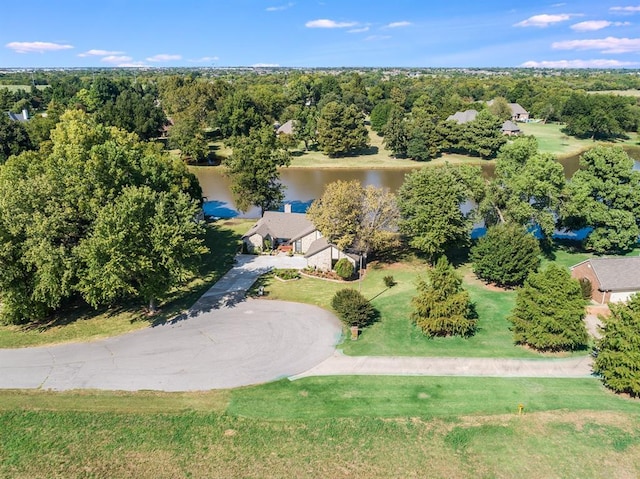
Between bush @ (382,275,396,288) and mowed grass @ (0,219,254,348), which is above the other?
bush @ (382,275,396,288)

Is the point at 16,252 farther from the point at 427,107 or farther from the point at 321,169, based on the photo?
the point at 427,107

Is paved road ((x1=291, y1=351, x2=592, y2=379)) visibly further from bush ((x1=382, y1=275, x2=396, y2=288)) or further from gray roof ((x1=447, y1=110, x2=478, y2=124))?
gray roof ((x1=447, y1=110, x2=478, y2=124))

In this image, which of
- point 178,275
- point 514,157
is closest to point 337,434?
point 178,275

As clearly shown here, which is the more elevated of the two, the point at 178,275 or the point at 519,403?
the point at 178,275

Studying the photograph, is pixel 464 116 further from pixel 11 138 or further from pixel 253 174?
pixel 11 138

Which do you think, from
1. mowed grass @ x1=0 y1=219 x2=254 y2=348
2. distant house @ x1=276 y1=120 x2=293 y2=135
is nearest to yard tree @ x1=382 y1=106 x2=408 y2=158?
distant house @ x1=276 y1=120 x2=293 y2=135

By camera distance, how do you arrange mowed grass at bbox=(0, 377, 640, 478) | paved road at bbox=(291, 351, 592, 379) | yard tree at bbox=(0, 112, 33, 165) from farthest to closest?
yard tree at bbox=(0, 112, 33, 165) → paved road at bbox=(291, 351, 592, 379) → mowed grass at bbox=(0, 377, 640, 478)

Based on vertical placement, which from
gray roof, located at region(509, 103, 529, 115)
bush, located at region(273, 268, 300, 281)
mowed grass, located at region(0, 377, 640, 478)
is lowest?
mowed grass, located at region(0, 377, 640, 478)
